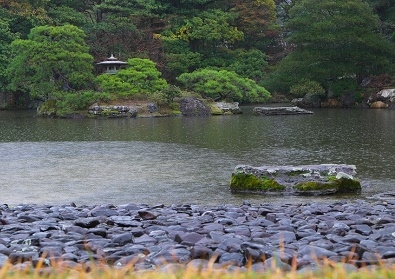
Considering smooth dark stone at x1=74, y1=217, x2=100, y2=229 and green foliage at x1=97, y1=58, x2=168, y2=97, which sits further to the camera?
green foliage at x1=97, y1=58, x2=168, y2=97

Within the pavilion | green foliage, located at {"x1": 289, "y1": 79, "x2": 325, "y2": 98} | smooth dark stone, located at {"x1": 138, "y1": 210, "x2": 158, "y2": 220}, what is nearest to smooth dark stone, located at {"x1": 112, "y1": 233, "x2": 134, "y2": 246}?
smooth dark stone, located at {"x1": 138, "y1": 210, "x2": 158, "y2": 220}

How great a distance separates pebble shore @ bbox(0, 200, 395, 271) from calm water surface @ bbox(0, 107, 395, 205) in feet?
7.18

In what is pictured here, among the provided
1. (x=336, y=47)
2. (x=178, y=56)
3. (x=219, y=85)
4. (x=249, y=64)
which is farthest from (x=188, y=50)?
(x=336, y=47)

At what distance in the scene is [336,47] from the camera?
3631cm

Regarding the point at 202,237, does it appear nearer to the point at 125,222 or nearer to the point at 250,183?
the point at 125,222

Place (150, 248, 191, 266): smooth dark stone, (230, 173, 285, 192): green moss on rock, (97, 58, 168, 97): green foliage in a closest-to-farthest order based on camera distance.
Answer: (150, 248, 191, 266): smooth dark stone, (230, 173, 285, 192): green moss on rock, (97, 58, 168, 97): green foliage

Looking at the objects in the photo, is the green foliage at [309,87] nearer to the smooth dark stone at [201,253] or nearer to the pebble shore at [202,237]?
the pebble shore at [202,237]

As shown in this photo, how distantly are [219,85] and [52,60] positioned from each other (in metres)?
9.48

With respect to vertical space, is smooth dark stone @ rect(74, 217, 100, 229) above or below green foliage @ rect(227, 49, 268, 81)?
below

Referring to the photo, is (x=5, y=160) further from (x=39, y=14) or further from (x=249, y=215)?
(x=39, y=14)

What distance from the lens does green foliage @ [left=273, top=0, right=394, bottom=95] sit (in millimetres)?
35500

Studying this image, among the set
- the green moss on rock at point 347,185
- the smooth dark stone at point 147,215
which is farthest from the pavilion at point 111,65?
the smooth dark stone at point 147,215

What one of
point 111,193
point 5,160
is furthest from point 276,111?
point 111,193

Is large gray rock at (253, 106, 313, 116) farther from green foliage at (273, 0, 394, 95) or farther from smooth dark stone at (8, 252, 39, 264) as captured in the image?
smooth dark stone at (8, 252, 39, 264)
